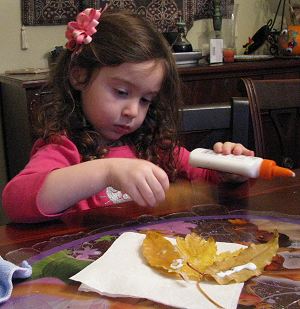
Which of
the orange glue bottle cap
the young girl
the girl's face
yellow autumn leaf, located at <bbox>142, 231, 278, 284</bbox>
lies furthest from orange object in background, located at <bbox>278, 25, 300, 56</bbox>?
yellow autumn leaf, located at <bbox>142, 231, 278, 284</bbox>

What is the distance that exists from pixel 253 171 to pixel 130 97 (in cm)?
38

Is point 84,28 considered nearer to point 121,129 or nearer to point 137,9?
point 121,129

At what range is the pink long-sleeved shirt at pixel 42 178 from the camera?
0.76 metres

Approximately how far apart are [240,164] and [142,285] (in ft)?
0.95

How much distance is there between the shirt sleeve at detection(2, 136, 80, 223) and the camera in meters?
0.75

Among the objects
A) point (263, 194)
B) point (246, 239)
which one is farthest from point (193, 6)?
point (246, 239)

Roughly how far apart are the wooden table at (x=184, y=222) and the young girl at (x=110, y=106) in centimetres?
9

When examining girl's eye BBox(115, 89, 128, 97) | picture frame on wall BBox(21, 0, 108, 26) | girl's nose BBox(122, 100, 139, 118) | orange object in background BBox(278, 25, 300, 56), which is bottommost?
girl's nose BBox(122, 100, 139, 118)

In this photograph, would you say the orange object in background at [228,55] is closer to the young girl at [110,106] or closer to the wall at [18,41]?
the wall at [18,41]

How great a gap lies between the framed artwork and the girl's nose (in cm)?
133

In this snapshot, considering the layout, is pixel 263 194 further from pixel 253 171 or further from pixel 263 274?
pixel 263 274

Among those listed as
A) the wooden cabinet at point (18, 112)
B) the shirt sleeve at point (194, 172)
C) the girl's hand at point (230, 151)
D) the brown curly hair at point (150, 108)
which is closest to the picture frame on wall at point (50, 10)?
the wooden cabinet at point (18, 112)

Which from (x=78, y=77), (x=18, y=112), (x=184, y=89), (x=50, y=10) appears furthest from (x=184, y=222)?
(x=50, y=10)

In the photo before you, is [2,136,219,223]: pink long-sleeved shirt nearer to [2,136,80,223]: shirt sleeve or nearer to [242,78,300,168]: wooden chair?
[2,136,80,223]: shirt sleeve
